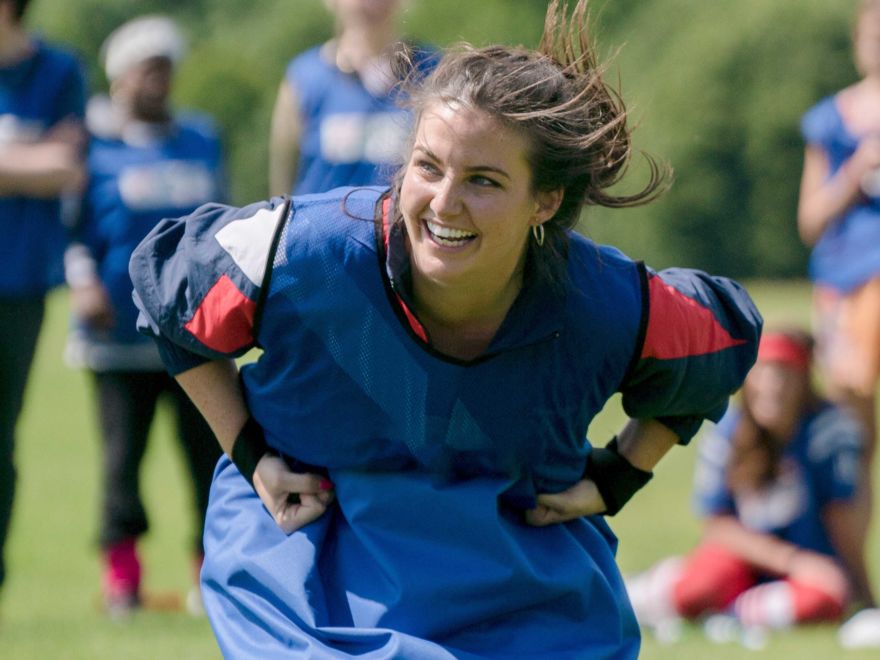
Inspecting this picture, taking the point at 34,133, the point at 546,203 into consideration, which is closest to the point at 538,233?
the point at 546,203

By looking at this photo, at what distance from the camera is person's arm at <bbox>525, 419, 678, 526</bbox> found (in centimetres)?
327

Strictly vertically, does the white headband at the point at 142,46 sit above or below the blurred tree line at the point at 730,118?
above

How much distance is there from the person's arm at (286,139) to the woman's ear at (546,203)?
326 cm

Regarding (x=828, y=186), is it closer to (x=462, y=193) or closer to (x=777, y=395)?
(x=777, y=395)

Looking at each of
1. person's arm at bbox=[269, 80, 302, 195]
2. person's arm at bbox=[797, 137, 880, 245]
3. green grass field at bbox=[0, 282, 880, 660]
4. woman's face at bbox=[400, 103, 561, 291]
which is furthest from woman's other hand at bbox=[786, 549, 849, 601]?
woman's face at bbox=[400, 103, 561, 291]

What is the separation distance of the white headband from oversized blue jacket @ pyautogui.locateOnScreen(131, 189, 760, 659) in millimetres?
3578

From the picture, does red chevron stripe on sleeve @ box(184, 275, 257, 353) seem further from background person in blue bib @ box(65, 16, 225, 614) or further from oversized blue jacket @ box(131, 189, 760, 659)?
background person in blue bib @ box(65, 16, 225, 614)

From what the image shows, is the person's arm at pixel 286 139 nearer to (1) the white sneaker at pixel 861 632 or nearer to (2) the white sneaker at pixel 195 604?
(2) the white sneaker at pixel 195 604

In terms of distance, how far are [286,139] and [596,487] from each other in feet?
11.0

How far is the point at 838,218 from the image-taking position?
6.82 m

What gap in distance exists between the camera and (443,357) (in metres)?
3.11

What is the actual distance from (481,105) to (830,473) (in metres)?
3.83

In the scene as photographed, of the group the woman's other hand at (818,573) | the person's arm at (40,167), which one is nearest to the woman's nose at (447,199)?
the person's arm at (40,167)

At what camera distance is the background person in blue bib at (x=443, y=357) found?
10.1ft
